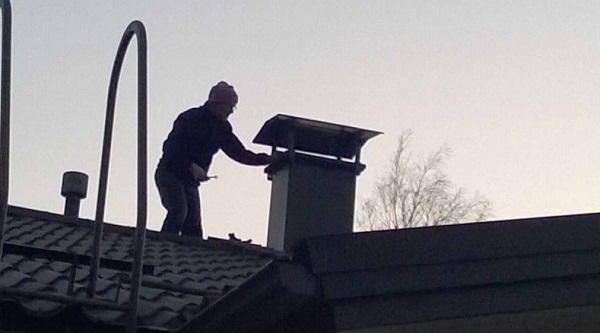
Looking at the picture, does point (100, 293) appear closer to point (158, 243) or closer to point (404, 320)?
point (404, 320)

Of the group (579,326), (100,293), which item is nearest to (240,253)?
(100,293)

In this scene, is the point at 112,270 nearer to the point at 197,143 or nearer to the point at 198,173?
the point at 198,173

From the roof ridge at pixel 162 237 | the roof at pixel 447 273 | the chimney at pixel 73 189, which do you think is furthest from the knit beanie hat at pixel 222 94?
the roof at pixel 447 273

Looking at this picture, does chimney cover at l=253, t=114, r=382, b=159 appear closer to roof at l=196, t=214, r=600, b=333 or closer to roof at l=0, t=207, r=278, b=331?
roof at l=0, t=207, r=278, b=331

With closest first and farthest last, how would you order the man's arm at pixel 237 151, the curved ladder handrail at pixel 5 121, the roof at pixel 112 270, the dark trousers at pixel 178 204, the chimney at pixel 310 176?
the curved ladder handrail at pixel 5 121, the roof at pixel 112 270, the chimney at pixel 310 176, the dark trousers at pixel 178 204, the man's arm at pixel 237 151

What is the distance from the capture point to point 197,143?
8.43m

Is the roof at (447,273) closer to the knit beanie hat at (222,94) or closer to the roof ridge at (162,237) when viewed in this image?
the roof ridge at (162,237)

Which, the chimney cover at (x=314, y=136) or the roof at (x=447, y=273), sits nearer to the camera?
the roof at (x=447, y=273)

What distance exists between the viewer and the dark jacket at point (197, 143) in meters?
8.33

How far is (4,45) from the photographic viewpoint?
3840mm

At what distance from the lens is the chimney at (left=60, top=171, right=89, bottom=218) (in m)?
9.92

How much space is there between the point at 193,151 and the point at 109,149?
158 inches

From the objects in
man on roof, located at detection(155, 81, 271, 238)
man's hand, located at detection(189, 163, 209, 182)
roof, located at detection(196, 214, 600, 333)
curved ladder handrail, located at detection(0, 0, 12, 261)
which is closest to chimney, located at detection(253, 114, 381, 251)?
man on roof, located at detection(155, 81, 271, 238)

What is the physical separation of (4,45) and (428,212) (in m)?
17.5
